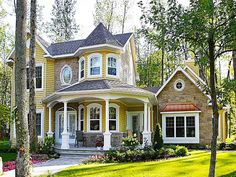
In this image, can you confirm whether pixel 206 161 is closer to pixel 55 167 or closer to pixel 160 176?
pixel 160 176

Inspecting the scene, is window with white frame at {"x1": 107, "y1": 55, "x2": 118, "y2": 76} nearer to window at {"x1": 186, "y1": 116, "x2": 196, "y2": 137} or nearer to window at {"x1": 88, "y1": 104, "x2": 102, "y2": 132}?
window at {"x1": 88, "y1": 104, "x2": 102, "y2": 132}

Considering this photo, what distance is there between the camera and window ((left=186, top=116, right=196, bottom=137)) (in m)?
22.9

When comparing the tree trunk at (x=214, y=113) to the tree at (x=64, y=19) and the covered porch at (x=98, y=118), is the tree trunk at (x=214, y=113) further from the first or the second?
the tree at (x=64, y=19)

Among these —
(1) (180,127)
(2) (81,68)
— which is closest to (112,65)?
(2) (81,68)

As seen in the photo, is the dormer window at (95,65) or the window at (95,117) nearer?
the window at (95,117)

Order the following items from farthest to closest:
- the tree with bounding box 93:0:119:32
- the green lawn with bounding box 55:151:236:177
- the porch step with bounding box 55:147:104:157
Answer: the tree with bounding box 93:0:119:32, the porch step with bounding box 55:147:104:157, the green lawn with bounding box 55:151:236:177

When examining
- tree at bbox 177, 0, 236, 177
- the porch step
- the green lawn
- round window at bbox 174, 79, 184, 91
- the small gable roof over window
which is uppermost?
tree at bbox 177, 0, 236, 177

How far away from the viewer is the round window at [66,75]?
24.1m

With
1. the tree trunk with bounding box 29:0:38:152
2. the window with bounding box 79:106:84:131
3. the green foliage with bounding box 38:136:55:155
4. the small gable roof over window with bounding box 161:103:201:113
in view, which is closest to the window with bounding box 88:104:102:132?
the window with bounding box 79:106:84:131

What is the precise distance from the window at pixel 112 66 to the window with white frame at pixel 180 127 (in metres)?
4.87

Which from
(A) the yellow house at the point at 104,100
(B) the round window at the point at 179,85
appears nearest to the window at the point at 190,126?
(A) the yellow house at the point at 104,100

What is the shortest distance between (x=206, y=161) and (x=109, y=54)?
32.7 feet

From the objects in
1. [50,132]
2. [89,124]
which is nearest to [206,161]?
[89,124]

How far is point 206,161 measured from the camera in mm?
14391
